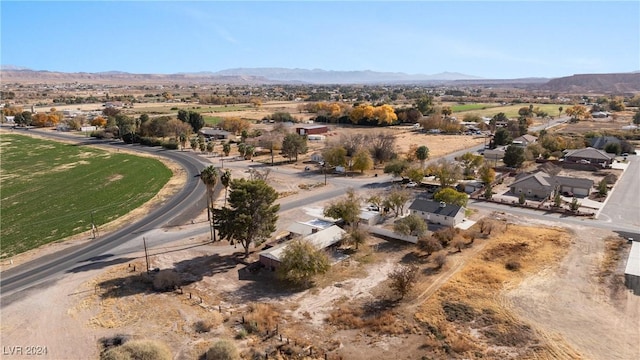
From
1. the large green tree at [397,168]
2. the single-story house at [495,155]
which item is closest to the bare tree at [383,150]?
the large green tree at [397,168]

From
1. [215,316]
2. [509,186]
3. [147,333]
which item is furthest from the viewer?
[509,186]

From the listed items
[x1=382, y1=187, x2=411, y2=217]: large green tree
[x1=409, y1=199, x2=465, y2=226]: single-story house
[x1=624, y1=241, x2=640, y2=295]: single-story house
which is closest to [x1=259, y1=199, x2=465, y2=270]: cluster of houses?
[x1=409, y1=199, x2=465, y2=226]: single-story house

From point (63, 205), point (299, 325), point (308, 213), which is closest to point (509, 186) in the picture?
point (308, 213)

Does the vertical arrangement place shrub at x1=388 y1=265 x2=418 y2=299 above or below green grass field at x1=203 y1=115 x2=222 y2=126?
below

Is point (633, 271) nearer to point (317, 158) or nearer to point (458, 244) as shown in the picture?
point (458, 244)

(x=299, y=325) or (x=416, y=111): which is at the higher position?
(x=416, y=111)

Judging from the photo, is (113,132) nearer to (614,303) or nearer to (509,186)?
(509,186)

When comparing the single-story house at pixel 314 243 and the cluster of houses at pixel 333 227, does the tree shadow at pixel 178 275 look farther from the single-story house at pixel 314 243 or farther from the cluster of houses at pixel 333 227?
the cluster of houses at pixel 333 227

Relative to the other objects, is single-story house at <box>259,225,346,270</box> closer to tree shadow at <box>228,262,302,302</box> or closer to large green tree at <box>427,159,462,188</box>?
tree shadow at <box>228,262,302,302</box>
